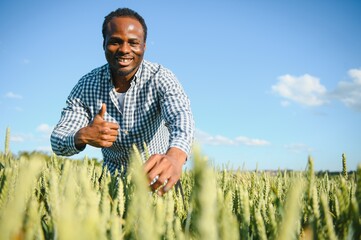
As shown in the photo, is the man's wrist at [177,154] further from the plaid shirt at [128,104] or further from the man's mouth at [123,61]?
the man's mouth at [123,61]

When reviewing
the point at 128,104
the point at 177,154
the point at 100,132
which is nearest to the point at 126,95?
the point at 128,104

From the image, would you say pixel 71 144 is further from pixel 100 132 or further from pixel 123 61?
pixel 123 61

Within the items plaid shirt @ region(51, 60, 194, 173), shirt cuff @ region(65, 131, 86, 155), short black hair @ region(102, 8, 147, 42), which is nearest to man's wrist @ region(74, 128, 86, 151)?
shirt cuff @ region(65, 131, 86, 155)

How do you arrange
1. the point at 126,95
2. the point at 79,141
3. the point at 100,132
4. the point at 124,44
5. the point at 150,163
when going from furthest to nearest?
the point at 126,95 < the point at 124,44 < the point at 79,141 < the point at 100,132 < the point at 150,163

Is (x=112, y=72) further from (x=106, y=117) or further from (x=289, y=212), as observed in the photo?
(x=289, y=212)

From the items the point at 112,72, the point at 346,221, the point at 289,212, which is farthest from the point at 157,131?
the point at 289,212

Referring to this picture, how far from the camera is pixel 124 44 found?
266 centimetres

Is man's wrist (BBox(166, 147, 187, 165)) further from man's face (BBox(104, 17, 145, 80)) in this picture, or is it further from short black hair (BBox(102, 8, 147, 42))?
short black hair (BBox(102, 8, 147, 42))

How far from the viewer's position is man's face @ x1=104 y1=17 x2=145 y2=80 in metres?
2.62

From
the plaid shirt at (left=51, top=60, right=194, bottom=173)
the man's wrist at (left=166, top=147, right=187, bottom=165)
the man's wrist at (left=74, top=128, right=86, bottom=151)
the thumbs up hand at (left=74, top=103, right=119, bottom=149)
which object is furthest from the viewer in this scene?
the plaid shirt at (left=51, top=60, right=194, bottom=173)

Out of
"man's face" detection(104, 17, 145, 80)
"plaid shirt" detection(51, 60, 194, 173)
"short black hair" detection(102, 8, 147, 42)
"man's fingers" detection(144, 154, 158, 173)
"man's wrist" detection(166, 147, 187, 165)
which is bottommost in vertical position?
"man's fingers" detection(144, 154, 158, 173)

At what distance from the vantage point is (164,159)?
1.25 m

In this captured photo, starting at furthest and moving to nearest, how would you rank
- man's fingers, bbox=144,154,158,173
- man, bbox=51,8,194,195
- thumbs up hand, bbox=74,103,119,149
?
1. man, bbox=51,8,194,195
2. thumbs up hand, bbox=74,103,119,149
3. man's fingers, bbox=144,154,158,173

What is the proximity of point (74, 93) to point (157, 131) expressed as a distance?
829mm
